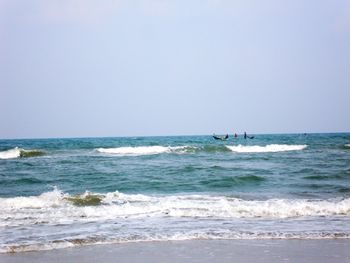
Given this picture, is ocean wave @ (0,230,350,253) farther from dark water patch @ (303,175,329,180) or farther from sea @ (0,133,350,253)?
dark water patch @ (303,175,329,180)

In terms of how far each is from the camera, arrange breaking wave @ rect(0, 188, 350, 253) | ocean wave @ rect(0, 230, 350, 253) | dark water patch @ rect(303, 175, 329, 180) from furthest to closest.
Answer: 1. dark water patch @ rect(303, 175, 329, 180)
2. breaking wave @ rect(0, 188, 350, 253)
3. ocean wave @ rect(0, 230, 350, 253)

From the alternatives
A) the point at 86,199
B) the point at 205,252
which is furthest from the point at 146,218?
the point at 86,199

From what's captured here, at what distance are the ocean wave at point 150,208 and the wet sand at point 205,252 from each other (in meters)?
2.81

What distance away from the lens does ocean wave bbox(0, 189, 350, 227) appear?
10539mm

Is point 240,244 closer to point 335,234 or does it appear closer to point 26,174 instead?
point 335,234

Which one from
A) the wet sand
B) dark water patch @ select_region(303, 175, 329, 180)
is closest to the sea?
dark water patch @ select_region(303, 175, 329, 180)

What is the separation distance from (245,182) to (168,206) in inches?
232

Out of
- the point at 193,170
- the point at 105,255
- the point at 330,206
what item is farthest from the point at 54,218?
the point at 193,170

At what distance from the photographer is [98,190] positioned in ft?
51.5

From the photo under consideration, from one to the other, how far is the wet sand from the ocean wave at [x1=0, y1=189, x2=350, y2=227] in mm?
2814

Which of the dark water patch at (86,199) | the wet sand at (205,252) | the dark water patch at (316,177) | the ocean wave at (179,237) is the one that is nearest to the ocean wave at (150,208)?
the dark water patch at (86,199)

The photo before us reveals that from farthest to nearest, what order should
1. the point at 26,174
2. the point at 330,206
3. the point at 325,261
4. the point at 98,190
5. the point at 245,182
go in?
the point at 26,174
the point at 245,182
the point at 98,190
the point at 330,206
the point at 325,261

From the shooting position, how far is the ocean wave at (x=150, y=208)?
10.5 meters

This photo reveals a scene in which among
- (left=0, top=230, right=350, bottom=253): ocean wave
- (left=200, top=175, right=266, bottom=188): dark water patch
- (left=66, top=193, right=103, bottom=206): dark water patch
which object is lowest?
(left=66, top=193, right=103, bottom=206): dark water patch
